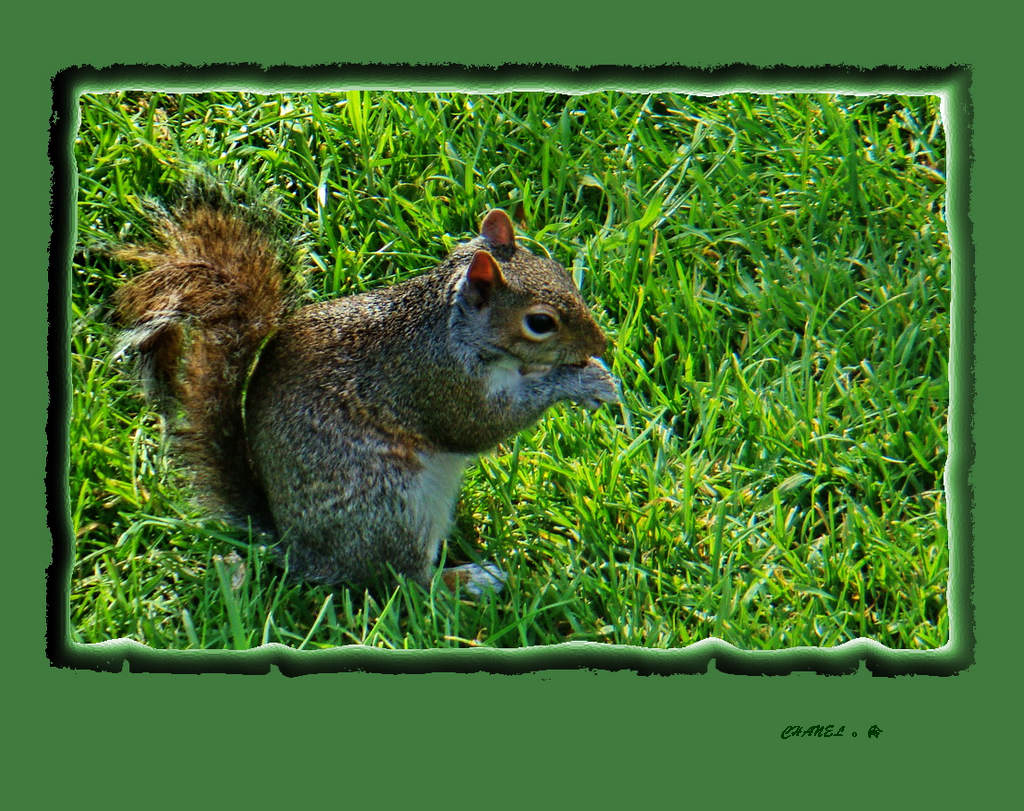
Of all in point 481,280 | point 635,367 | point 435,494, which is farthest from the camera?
point 635,367

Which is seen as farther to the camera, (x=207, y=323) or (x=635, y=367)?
(x=635, y=367)

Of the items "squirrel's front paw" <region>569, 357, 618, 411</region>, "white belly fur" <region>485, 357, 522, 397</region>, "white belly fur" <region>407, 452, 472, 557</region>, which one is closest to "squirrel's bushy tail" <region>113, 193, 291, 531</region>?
"white belly fur" <region>407, 452, 472, 557</region>

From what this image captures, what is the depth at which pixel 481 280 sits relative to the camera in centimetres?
271

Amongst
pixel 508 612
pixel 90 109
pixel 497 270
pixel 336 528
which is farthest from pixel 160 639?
pixel 90 109

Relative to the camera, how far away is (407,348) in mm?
2803

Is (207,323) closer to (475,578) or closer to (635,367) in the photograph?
(475,578)

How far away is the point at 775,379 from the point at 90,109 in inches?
64.4

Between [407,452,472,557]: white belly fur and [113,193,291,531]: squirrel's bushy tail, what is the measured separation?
0.34 meters

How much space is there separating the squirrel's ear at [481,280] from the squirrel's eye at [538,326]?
84 mm

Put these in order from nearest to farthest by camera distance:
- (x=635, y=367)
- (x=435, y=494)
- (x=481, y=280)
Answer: (x=481, y=280) → (x=435, y=494) → (x=635, y=367)

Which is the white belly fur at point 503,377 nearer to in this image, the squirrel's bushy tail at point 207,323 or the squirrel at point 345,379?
the squirrel at point 345,379

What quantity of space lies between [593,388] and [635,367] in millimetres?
295

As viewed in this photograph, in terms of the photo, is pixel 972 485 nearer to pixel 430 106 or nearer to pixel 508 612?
pixel 508 612

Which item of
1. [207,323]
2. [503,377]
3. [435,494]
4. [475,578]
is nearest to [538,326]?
[503,377]
